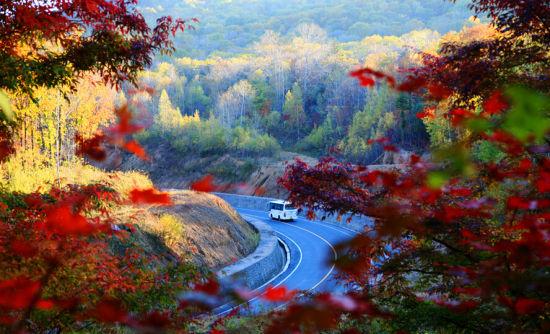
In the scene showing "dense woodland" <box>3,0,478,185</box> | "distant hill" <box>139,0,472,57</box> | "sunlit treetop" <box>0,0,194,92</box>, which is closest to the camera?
"sunlit treetop" <box>0,0,194,92</box>

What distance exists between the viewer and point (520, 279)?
2248 millimetres

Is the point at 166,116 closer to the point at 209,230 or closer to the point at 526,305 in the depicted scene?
the point at 209,230

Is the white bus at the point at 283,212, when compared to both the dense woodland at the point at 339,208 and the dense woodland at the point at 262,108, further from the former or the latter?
the dense woodland at the point at 339,208

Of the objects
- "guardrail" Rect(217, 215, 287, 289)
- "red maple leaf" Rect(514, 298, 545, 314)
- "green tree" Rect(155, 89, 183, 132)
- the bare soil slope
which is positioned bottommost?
"guardrail" Rect(217, 215, 287, 289)

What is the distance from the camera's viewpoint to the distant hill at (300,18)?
115 m

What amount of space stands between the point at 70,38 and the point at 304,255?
18.3 metres

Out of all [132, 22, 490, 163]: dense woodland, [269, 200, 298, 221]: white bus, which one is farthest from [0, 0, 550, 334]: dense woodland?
[132, 22, 490, 163]: dense woodland

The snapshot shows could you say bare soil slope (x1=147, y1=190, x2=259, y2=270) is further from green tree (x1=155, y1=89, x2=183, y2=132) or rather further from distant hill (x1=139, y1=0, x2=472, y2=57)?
distant hill (x1=139, y1=0, x2=472, y2=57)

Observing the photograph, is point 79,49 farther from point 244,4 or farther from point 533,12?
point 244,4

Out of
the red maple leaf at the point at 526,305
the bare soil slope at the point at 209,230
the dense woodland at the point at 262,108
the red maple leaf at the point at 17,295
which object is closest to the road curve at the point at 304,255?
the bare soil slope at the point at 209,230

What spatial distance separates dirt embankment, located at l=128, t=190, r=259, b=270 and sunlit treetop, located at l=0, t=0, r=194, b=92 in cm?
930

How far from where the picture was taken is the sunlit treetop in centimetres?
538

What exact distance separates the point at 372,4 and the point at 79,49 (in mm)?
145878

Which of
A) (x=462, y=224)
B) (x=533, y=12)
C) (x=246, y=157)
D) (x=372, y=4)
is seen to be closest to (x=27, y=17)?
(x=462, y=224)
